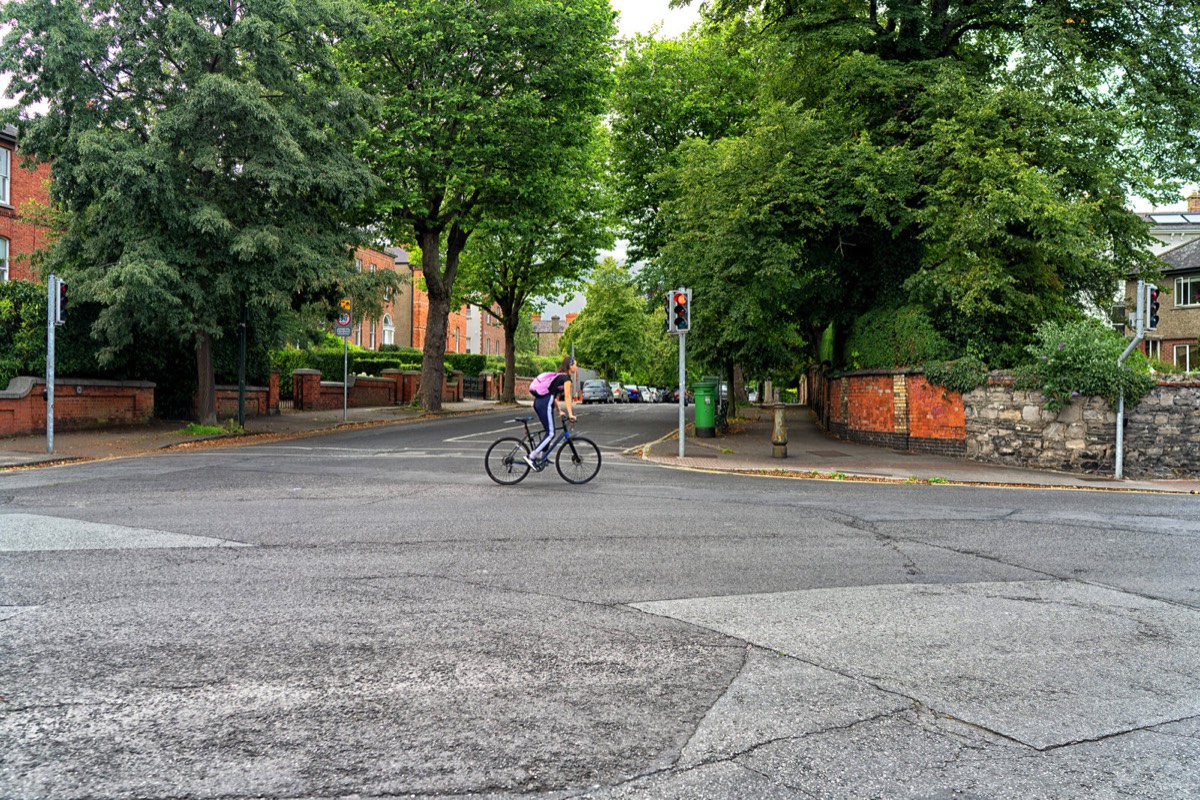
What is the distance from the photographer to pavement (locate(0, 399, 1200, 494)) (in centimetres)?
1504

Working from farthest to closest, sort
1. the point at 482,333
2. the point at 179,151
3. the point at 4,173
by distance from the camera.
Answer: the point at 482,333 → the point at 4,173 → the point at 179,151

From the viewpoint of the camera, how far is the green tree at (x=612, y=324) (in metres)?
74.1

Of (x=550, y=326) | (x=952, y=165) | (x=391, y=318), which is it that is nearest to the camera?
(x=952, y=165)

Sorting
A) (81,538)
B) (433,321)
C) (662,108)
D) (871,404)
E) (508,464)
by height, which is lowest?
(81,538)

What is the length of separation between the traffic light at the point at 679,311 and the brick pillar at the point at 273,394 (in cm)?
1713

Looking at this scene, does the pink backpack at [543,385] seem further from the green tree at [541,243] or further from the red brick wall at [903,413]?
the green tree at [541,243]

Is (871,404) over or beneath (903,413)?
over

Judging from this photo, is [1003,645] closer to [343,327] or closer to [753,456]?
[753,456]

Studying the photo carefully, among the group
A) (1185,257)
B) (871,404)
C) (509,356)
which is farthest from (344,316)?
(1185,257)

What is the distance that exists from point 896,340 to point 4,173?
101 ft

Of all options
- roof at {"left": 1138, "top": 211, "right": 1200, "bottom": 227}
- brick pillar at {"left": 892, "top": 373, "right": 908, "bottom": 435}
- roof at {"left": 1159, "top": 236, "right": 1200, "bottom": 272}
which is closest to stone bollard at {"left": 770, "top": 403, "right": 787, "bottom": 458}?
brick pillar at {"left": 892, "top": 373, "right": 908, "bottom": 435}

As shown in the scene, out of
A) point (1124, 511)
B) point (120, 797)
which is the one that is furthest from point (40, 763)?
point (1124, 511)

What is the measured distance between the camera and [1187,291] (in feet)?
130

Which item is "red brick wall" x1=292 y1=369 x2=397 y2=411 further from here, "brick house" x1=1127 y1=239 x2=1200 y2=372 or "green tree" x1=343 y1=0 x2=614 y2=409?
"brick house" x1=1127 y1=239 x2=1200 y2=372
